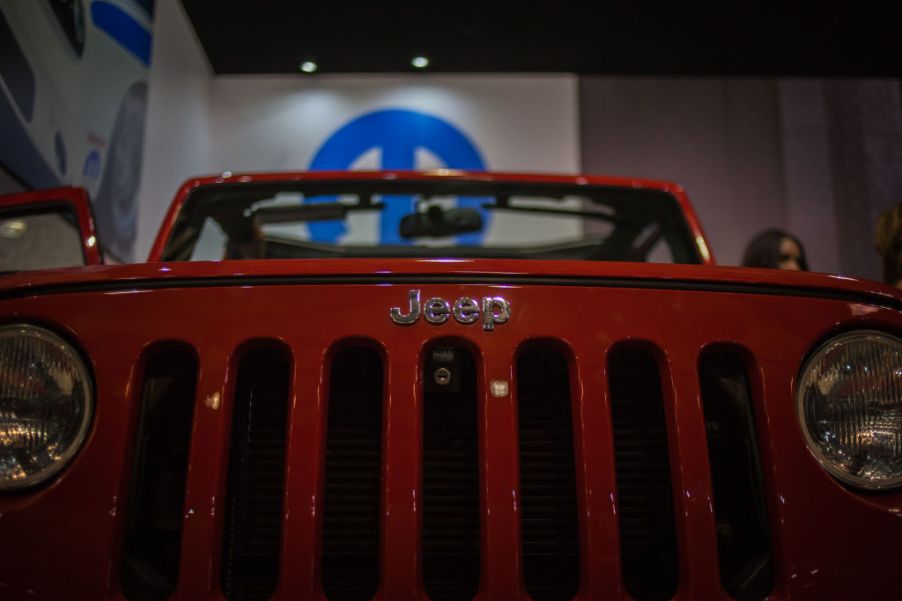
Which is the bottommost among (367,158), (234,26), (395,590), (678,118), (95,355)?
(395,590)

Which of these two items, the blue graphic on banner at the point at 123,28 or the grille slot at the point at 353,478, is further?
the blue graphic on banner at the point at 123,28

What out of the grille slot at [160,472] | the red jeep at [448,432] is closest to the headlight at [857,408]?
the red jeep at [448,432]

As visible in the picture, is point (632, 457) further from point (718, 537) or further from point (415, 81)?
point (415, 81)

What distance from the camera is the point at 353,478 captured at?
1.17m

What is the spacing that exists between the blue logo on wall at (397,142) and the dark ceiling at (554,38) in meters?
0.50

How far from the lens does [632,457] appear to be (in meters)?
1.20

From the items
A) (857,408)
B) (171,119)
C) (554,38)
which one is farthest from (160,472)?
(554,38)

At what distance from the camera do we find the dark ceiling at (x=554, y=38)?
4.97 m

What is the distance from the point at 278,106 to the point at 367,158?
914mm

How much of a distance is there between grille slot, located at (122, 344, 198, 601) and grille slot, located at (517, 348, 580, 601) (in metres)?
0.56

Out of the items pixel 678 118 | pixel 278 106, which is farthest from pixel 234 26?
pixel 678 118

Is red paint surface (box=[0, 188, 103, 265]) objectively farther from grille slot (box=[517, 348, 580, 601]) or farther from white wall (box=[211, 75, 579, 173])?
white wall (box=[211, 75, 579, 173])

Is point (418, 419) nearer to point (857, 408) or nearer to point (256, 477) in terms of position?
point (256, 477)

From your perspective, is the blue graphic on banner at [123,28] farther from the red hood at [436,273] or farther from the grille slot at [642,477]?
the grille slot at [642,477]
